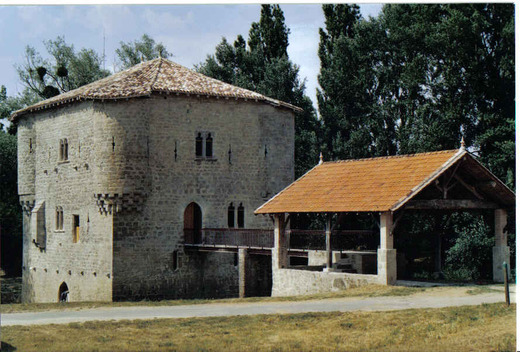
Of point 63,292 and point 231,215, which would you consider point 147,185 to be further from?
point 63,292

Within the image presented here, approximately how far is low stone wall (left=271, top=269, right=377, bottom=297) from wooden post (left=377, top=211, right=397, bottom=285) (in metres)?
0.47

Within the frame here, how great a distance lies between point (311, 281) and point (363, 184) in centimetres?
353

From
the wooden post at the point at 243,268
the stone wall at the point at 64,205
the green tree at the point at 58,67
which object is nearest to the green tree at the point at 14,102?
the green tree at the point at 58,67

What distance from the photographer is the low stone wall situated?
23744 mm

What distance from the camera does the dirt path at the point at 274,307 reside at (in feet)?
62.6

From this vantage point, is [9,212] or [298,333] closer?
[298,333]

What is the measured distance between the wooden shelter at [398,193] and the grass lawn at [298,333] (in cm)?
500

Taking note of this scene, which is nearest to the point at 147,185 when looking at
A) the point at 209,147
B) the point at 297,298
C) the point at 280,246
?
the point at 209,147

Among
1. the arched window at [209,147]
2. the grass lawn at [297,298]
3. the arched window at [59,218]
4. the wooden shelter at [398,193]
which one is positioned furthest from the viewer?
the arched window at [59,218]

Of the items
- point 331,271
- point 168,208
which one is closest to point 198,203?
point 168,208

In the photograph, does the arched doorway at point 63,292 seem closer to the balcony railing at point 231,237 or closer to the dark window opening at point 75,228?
the dark window opening at point 75,228

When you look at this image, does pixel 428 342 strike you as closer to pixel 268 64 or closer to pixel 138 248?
pixel 138 248

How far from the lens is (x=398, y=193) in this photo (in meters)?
23.0

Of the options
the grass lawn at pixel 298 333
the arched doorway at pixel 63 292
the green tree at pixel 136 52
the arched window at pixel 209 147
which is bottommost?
the arched doorway at pixel 63 292
